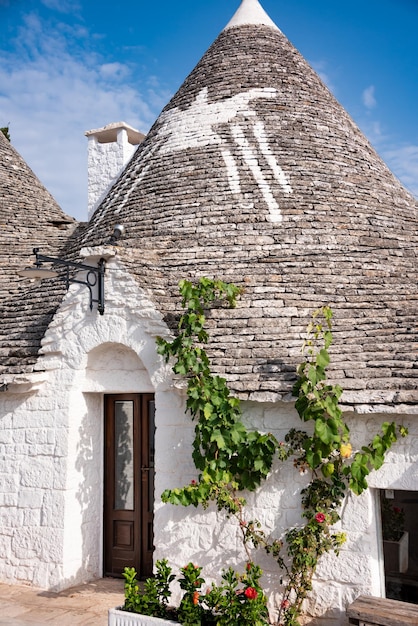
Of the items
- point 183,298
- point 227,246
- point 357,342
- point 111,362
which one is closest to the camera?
point 357,342

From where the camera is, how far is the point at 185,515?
5664 millimetres

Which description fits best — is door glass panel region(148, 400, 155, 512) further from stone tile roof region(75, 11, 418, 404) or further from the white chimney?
the white chimney

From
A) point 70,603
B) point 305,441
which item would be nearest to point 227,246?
point 305,441

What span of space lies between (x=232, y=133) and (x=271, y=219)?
73.6 inches

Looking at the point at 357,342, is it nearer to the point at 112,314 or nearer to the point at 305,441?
the point at 305,441

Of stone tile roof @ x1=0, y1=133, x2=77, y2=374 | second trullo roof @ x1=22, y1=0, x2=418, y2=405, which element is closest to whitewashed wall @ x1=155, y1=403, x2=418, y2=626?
second trullo roof @ x1=22, y1=0, x2=418, y2=405

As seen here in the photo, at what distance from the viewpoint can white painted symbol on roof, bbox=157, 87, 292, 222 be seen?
799 cm

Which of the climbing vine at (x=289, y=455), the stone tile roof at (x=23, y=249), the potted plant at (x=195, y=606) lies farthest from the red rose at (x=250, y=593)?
the stone tile roof at (x=23, y=249)

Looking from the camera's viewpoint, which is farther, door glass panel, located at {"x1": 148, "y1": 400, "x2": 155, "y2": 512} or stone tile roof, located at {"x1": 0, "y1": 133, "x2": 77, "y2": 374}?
stone tile roof, located at {"x1": 0, "y1": 133, "x2": 77, "y2": 374}

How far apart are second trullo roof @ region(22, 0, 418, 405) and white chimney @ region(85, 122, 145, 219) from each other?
2.38 m

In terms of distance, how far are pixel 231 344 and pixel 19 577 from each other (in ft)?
11.3

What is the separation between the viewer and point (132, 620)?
4.68 metres

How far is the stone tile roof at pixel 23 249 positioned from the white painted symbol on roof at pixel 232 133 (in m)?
2.62

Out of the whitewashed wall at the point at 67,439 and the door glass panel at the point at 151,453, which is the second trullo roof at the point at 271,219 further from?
the door glass panel at the point at 151,453
